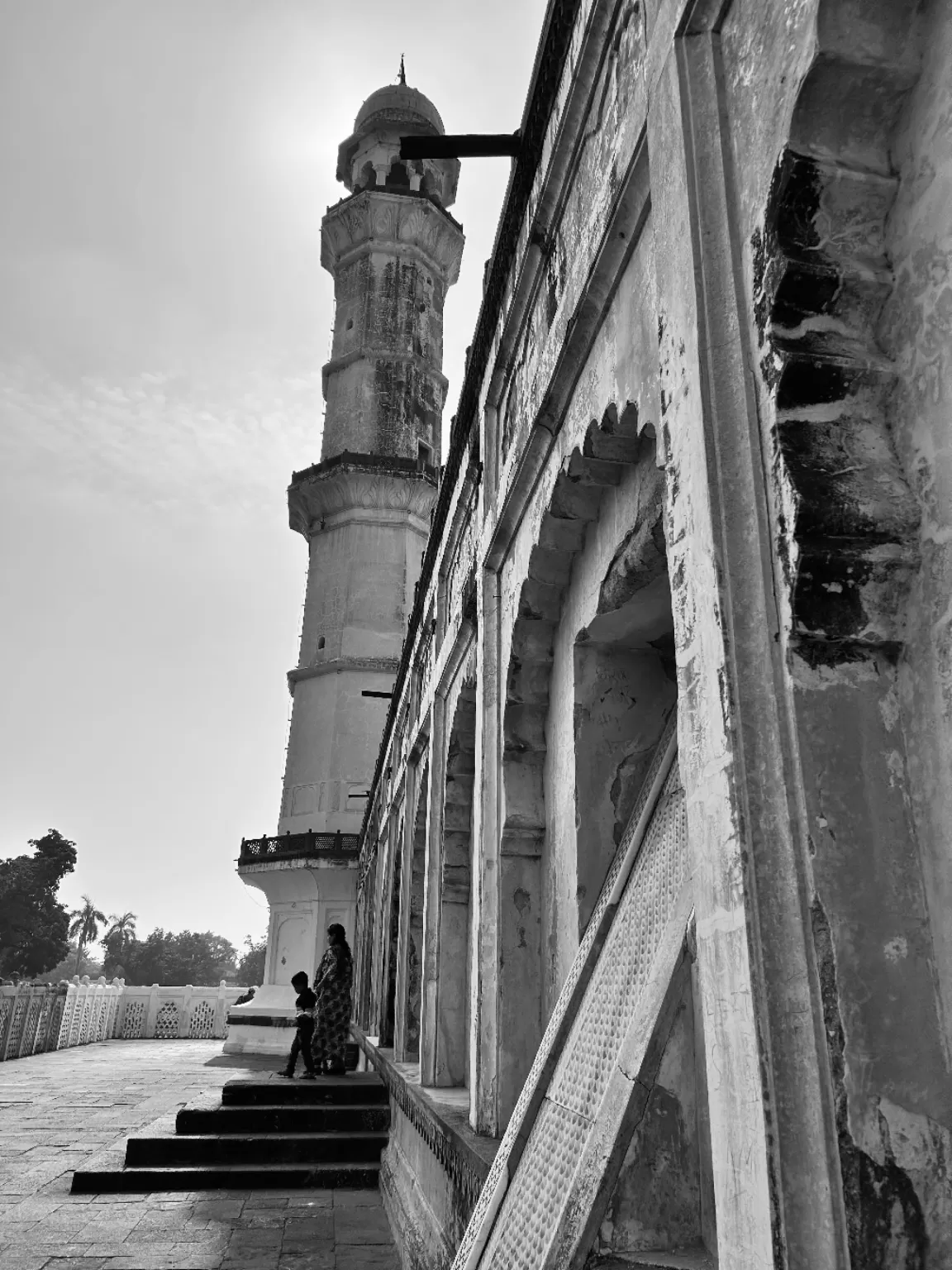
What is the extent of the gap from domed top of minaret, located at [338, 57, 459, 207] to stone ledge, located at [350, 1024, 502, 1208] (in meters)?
21.0

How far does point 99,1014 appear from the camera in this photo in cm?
2292

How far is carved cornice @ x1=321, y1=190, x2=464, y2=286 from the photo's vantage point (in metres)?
22.4

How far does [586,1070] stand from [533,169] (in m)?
3.30

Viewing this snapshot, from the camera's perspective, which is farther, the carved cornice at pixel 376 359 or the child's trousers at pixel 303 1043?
the carved cornice at pixel 376 359

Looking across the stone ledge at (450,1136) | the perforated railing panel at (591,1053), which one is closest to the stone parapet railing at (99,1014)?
the stone ledge at (450,1136)

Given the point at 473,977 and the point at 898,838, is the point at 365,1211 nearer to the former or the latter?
the point at 473,977

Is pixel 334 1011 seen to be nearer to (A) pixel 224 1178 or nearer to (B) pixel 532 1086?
(A) pixel 224 1178

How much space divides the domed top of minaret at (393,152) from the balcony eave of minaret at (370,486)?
6.92 metres

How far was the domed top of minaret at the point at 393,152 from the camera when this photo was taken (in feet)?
77.6

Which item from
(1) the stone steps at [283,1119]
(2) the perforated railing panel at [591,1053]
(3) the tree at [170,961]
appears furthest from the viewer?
(3) the tree at [170,961]

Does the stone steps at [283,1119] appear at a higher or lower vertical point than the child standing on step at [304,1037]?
lower

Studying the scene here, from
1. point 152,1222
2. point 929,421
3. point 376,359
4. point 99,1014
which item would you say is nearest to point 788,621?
point 929,421

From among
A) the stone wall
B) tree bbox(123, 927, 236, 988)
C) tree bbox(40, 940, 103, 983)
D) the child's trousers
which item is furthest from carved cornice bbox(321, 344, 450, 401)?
tree bbox(40, 940, 103, 983)

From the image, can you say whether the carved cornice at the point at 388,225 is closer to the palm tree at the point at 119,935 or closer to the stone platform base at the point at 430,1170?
the stone platform base at the point at 430,1170
